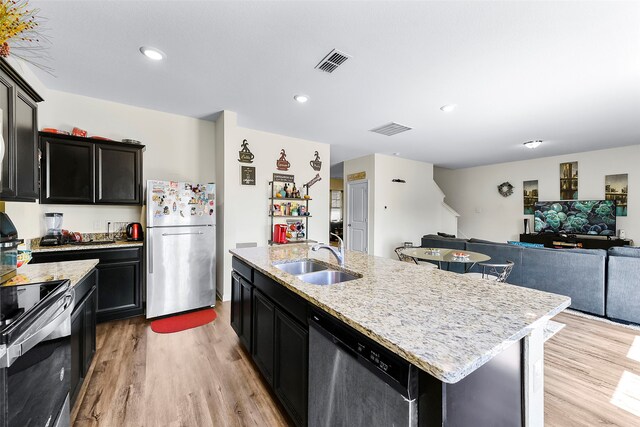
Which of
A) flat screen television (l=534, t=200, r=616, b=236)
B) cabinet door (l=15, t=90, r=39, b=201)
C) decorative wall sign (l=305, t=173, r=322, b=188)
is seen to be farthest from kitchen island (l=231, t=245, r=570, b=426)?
flat screen television (l=534, t=200, r=616, b=236)

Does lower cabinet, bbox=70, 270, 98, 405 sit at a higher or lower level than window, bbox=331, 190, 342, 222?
lower

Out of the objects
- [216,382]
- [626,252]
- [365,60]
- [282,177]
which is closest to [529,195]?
[626,252]

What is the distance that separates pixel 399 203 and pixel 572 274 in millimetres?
3523

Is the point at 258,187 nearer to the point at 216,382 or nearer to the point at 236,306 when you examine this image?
the point at 236,306

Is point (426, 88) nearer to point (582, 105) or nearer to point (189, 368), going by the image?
point (582, 105)

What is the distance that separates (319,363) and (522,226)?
7.56 m

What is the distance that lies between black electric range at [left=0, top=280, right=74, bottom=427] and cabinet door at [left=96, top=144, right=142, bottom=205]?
202 cm

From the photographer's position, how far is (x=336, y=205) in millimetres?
9562

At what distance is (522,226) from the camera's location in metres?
6.73

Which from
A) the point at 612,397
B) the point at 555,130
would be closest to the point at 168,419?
the point at 612,397

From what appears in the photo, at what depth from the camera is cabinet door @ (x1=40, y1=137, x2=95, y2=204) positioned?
2.76 meters

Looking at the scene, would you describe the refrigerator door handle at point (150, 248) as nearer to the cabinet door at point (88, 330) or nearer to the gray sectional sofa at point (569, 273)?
the cabinet door at point (88, 330)

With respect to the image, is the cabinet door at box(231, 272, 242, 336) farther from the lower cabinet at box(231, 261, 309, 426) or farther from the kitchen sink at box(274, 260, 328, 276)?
the kitchen sink at box(274, 260, 328, 276)

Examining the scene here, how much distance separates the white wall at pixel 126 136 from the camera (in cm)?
296
